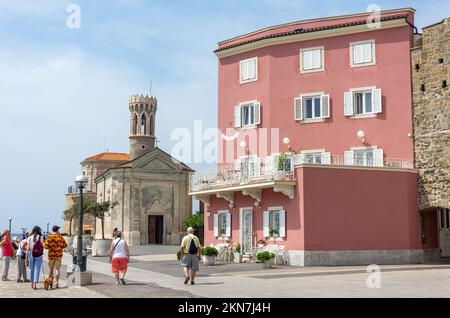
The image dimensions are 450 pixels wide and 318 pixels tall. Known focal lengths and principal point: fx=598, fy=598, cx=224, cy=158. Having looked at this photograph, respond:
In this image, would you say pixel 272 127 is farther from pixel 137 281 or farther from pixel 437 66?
pixel 137 281

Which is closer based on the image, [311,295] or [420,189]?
[311,295]

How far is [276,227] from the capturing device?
28.2 metres

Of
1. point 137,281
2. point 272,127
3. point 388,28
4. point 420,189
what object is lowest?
point 137,281

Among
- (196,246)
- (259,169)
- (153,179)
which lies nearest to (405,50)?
(259,169)

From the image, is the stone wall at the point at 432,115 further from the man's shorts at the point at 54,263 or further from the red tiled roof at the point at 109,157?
the red tiled roof at the point at 109,157

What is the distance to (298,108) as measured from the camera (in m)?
31.9

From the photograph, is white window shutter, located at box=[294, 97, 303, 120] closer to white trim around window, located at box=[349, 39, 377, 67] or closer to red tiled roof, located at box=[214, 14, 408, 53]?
white trim around window, located at box=[349, 39, 377, 67]

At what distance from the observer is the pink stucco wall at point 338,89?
2959cm

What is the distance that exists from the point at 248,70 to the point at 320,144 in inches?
246

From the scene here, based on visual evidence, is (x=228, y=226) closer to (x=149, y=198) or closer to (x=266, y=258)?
(x=266, y=258)

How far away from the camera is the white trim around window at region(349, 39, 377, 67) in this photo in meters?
30.4

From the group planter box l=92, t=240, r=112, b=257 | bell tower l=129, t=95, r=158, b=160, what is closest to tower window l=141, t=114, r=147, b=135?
bell tower l=129, t=95, r=158, b=160

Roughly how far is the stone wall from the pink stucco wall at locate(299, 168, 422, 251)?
2.90ft
